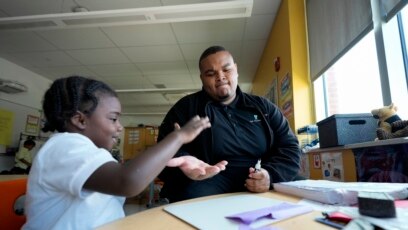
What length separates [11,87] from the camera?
4660mm

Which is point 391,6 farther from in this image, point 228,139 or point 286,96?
point 286,96

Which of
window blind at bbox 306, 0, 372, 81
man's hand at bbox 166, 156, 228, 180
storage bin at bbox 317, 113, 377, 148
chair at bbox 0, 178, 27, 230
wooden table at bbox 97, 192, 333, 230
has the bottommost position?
chair at bbox 0, 178, 27, 230

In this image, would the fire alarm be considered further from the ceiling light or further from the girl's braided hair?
the girl's braided hair

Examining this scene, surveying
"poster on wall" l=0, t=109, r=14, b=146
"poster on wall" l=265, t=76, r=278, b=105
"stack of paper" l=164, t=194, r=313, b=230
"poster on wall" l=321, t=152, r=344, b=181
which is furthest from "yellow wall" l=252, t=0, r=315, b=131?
"poster on wall" l=0, t=109, r=14, b=146

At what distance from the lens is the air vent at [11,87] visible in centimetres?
450

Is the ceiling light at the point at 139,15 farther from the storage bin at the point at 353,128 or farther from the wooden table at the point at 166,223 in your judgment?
the wooden table at the point at 166,223

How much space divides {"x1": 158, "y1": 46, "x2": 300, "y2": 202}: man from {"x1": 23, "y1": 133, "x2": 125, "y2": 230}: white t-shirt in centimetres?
47

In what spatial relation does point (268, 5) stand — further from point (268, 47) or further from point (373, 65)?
point (373, 65)

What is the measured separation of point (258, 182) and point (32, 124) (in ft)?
19.3

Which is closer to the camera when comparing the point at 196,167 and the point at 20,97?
→ the point at 196,167

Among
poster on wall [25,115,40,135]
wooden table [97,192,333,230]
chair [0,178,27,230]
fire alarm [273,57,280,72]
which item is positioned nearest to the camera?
wooden table [97,192,333,230]

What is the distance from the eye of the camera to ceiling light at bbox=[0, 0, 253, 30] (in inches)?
97.7

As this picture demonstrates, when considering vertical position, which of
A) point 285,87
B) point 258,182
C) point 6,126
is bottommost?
point 258,182

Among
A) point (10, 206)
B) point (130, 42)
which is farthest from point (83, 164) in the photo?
point (130, 42)
